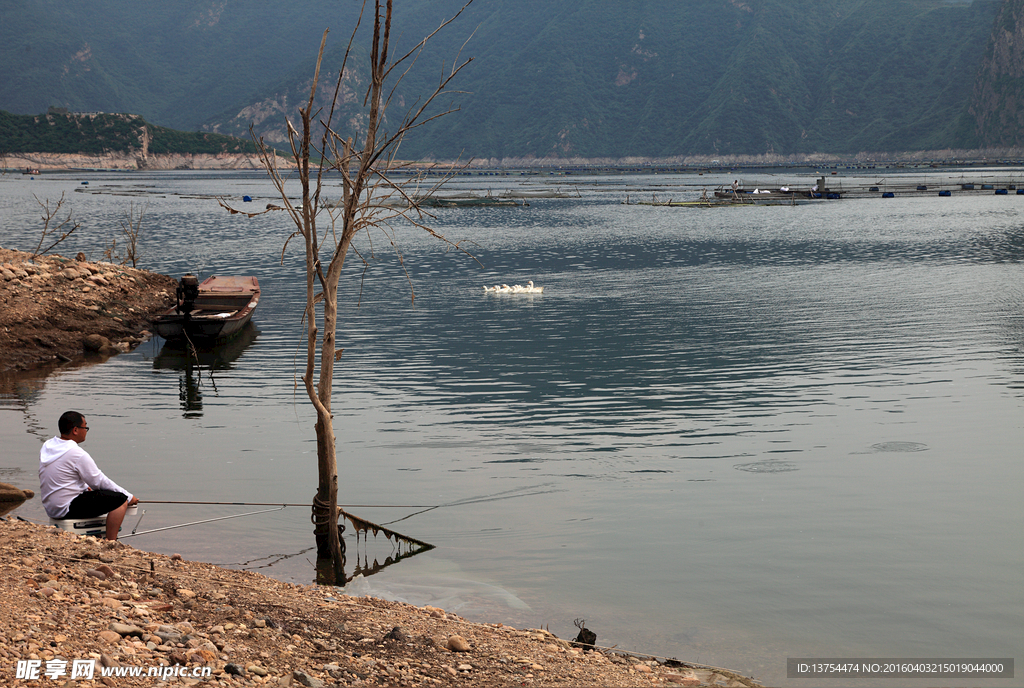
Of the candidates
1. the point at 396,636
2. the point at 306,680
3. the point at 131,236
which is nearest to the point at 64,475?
the point at 396,636

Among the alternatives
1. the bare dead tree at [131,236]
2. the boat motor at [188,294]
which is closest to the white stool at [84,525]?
the boat motor at [188,294]

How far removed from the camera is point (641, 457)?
17031 mm

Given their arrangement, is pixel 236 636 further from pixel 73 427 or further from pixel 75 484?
pixel 75 484

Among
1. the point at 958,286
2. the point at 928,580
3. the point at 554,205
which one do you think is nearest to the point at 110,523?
the point at 928,580

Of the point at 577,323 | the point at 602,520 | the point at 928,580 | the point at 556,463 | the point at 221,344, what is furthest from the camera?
the point at 577,323

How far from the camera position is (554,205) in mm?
126500

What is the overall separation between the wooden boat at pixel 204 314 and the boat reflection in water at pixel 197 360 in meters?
0.36

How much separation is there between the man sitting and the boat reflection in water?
1112 cm

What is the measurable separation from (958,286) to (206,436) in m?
37.6

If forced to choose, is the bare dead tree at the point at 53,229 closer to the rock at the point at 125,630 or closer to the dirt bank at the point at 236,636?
the dirt bank at the point at 236,636

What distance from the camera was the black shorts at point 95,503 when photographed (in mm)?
10969

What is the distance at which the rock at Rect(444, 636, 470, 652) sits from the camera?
27.2 feet

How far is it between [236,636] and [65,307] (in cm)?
2642

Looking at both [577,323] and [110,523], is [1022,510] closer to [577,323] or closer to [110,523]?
[110,523]
